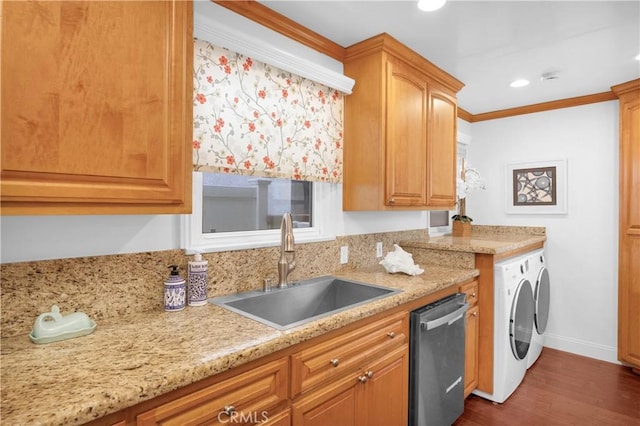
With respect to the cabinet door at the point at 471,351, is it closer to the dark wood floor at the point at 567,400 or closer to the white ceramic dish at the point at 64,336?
the dark wood floor at the point at 567,400

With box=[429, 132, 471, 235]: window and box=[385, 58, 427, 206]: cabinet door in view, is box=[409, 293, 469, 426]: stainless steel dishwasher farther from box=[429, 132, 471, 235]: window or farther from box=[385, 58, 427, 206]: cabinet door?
box=[429, 132, 471, 235]: window

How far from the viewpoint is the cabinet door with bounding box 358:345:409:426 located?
149cm

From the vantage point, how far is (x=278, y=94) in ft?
6.19

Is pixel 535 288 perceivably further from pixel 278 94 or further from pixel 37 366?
pixel 37 366

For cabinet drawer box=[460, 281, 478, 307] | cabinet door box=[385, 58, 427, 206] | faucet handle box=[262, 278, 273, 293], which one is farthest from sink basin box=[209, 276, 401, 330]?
cabinet drawer box=[460, 281, 478, 307]

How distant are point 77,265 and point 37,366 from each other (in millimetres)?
407

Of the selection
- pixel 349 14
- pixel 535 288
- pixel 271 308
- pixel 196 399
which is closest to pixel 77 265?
pixel 196 399

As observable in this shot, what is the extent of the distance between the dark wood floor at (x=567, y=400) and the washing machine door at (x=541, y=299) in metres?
0.38

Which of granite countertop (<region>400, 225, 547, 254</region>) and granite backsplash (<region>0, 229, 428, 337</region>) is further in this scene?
granite countertop (<region>400, 225, 547, 254</region>)

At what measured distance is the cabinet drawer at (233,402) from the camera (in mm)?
916

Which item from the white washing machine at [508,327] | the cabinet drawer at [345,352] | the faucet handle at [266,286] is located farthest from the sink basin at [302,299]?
the white washing machine at [508,327]

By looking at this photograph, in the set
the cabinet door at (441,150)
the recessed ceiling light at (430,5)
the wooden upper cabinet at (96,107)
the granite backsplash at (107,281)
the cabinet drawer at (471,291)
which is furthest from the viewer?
the cabinet door at (441,150)

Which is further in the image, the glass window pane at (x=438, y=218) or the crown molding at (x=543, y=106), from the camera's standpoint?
the glass window pane at (x=438, y=218)

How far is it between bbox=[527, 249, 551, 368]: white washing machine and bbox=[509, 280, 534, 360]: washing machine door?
0.14 metres
